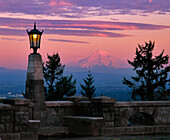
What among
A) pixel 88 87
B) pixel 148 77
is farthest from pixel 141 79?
pixel 88 87

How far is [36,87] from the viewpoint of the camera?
1794 centimetres

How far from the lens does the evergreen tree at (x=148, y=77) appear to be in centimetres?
3981

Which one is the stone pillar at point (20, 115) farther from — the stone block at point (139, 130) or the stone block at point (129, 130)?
the stone block at point (139, 130)

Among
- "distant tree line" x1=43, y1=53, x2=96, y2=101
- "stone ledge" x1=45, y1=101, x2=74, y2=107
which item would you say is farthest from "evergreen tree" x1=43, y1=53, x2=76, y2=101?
"stone ledge" x1=45, y1=101, x2=74, y2=107

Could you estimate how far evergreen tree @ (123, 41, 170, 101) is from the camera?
1567 inches

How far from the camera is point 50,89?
4647 cm

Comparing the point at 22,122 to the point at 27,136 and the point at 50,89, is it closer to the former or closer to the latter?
the point at 27,136

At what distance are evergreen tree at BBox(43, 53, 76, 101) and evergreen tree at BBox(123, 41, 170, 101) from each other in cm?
742

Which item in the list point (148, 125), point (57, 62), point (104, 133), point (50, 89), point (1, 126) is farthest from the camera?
point (57, 62)

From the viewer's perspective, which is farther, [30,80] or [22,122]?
[30,80]

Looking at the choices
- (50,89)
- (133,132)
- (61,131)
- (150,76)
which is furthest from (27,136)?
(50,89)

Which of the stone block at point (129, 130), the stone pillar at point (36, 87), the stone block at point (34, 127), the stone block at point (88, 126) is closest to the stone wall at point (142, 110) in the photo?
the stone block at point (129, 130)

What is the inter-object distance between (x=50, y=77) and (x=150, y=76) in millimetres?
13164

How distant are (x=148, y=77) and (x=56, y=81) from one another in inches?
479
